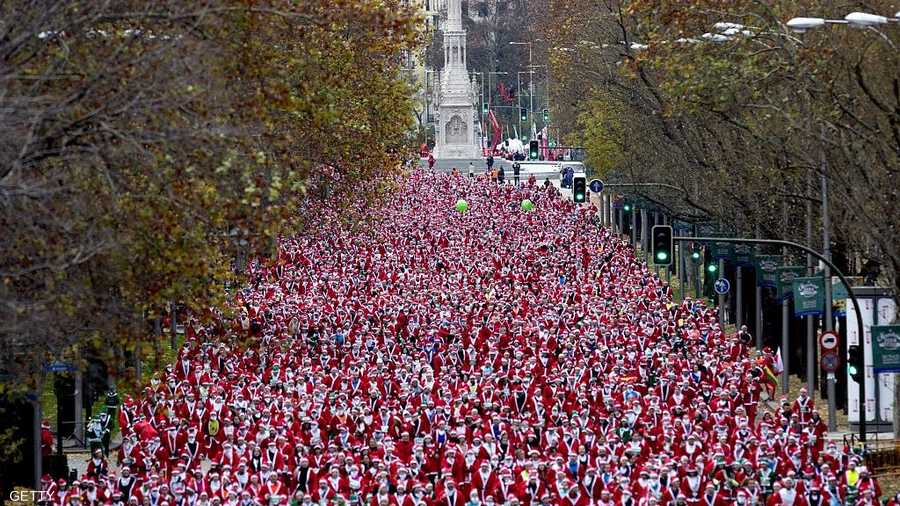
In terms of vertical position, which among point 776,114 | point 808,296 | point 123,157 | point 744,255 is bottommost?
point 808,296

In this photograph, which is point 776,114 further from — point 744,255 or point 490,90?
point 490,90

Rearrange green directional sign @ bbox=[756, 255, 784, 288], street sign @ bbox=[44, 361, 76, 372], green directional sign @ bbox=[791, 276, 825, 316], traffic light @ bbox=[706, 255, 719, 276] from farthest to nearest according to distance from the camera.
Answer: traffic light @ bbox=[706, 255, 719, 276], green directional sign @ bbox=[756, 255, 784, 288], green directional sign @ bbox=[791, 276, 825, 316], street sign @ bbox=[44, 361, 76, 372]

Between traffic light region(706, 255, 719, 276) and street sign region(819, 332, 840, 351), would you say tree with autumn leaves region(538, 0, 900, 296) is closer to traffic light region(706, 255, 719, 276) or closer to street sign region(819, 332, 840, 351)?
traffic light region(706, 255, 719, 276)

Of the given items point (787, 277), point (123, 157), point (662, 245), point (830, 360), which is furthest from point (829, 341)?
point (123, 157)

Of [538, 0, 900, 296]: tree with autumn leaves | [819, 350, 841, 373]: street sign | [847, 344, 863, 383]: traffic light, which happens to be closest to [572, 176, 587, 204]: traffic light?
[538, 0, 900, 296]: tree with autumn leaves

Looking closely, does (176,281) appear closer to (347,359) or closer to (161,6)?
(161,6)

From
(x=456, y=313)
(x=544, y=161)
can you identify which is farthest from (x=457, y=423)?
(x=544, y=161)
